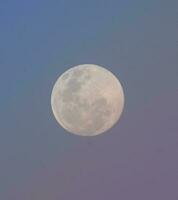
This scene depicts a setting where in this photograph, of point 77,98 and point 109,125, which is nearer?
point 77,98

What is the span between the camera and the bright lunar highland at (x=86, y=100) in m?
5.18

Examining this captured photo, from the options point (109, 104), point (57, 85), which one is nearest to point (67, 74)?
point (57, 85)

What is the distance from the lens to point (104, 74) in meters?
5.63

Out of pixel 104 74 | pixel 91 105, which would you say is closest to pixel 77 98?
pixel 91 105

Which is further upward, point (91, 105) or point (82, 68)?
point (82, 68)

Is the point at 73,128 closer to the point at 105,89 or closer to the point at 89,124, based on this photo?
the point at 89,124

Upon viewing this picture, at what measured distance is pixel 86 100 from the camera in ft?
17.0

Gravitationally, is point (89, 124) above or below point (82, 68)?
below

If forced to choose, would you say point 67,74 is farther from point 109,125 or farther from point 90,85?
point 109,125

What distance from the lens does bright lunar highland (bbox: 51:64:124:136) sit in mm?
5184

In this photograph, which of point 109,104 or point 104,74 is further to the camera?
point 104,74

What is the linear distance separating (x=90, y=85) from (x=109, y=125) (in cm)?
59

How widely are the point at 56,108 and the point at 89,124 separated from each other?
410 mm

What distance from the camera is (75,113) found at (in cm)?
522
